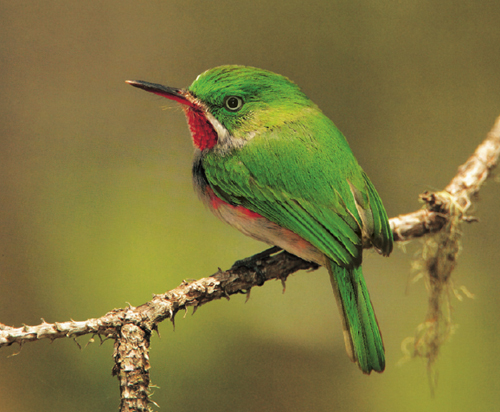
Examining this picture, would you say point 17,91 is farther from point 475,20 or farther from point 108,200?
point 475,20

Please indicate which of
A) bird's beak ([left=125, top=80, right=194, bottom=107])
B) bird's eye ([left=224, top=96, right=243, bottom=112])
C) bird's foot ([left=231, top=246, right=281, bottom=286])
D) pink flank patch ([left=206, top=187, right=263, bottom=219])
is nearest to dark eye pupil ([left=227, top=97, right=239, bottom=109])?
bird's eye ([left=224, top=96, right=243, bottom=112])

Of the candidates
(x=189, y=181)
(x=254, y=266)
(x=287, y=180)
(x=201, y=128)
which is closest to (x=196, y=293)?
(x=254, y=266)

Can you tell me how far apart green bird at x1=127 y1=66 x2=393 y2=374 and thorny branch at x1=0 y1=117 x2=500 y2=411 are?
18 cm

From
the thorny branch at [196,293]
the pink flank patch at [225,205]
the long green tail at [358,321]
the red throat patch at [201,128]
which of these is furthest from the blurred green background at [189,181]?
the long green tail at [358,321]

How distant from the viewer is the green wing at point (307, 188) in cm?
161

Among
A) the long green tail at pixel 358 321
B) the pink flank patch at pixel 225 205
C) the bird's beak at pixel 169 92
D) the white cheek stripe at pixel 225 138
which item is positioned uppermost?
the bird's beak at pixel 169 92

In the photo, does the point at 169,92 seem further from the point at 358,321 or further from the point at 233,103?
the point at 358,321

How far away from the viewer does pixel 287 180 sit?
167cm

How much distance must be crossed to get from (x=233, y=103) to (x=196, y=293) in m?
0.67

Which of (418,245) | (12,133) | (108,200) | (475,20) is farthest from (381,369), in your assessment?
(475,20)

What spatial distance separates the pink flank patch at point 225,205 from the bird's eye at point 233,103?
0.29m

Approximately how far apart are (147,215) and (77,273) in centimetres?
43

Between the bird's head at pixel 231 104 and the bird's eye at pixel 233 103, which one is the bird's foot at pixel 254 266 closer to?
the bird's head at pixel 231 104

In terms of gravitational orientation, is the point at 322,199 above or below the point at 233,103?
below
